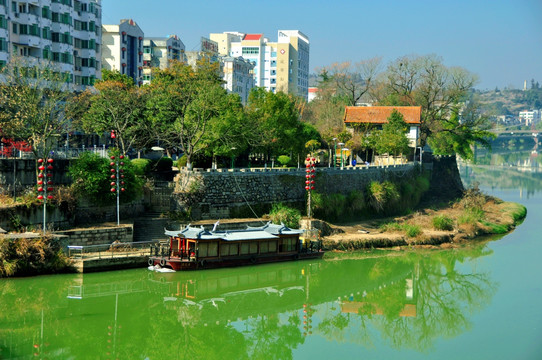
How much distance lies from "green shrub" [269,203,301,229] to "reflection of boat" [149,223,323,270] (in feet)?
10.2

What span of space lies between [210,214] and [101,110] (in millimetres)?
9883

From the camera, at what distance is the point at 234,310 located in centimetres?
2605

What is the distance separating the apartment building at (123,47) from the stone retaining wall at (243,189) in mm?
32245

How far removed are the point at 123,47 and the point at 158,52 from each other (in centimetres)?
1087

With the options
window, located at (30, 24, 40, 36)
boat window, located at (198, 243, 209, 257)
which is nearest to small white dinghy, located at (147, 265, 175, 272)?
boat window, located at (198, 243, 209, 257)

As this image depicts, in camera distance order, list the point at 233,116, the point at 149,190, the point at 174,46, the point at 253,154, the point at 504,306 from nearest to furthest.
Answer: the point at 504,306 < the point at 149,190 < the point at 233,116 < the point at 253,154 < the point at 174,46

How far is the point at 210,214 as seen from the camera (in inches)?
1430

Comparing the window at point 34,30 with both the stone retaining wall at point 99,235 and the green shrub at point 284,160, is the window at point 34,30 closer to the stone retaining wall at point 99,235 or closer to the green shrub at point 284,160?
the green shrub at point 284,160

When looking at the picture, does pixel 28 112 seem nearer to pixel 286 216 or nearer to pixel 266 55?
pixel 286 216

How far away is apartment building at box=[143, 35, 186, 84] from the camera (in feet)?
246

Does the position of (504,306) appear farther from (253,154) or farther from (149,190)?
(253,154)

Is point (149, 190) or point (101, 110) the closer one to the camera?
point (149, 190)

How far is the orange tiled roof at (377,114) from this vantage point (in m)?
56.8

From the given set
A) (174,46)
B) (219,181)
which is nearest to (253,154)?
(219,181)
